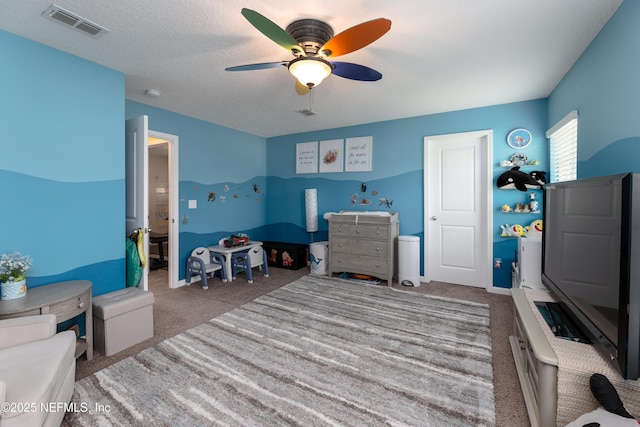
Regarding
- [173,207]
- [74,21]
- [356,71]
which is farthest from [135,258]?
[356,71]

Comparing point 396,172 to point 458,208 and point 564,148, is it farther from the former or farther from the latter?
point 564,148

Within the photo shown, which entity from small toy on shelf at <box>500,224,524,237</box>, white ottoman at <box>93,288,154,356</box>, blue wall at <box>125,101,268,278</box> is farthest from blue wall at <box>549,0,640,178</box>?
blue wall at <box>125,101,268,278</box>

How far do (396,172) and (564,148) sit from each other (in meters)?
1.91

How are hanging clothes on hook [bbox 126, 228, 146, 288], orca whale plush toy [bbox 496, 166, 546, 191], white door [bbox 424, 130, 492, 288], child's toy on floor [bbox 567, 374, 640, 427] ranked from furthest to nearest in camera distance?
white door [bbox 424, 130, 492, 288] < orca whale plush toy [bbox 496, 166, 546, 191] < hanging clothes on hook [bbox 126, 228, 146, 288] < child's toy on floor [bbox 567, 374, 640, 427]

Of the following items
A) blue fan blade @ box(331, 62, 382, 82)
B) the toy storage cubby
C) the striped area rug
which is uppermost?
blue fan blade @ box(331, 62, 382, 82)

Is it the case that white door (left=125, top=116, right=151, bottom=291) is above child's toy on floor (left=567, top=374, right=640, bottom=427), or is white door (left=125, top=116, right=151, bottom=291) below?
above

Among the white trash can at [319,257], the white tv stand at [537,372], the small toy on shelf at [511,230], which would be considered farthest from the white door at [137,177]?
the small toy on shelf at [511,230]

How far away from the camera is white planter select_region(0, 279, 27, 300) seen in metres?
1.86

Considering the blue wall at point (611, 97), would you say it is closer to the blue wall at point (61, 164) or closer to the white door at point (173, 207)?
the blue wall at point (61, 164)

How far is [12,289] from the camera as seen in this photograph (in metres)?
1.88

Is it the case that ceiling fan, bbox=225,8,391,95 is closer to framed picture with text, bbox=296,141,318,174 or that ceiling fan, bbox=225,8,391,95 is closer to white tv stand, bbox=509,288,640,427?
white tv stand, bbox=509,288,640,427

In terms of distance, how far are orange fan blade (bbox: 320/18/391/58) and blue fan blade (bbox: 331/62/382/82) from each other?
145mm

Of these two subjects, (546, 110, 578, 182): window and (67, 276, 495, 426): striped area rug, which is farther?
(546, 110, 578, 182): window

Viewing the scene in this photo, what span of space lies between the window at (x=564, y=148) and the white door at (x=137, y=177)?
3.89 m
